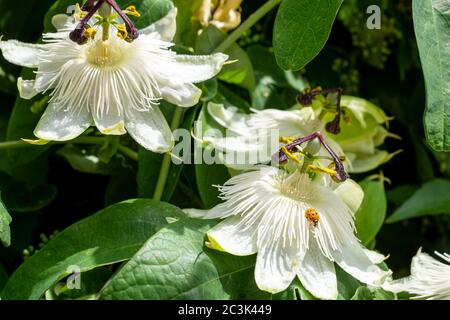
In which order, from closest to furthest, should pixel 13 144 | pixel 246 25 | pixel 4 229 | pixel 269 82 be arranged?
pixel 4 229 → pixel 13 144 → pixel 246 25 → pixel 269 82

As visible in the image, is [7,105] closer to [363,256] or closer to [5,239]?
[5,239]

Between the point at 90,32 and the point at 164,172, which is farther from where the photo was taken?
the point at 164,172

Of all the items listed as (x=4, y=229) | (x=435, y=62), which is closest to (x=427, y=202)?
(x=435, y=62)

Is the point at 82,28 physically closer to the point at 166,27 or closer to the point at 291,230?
the point at 166,27

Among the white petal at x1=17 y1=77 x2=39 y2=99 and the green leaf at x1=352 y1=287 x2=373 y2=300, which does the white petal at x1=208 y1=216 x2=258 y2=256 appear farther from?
the white petal at x1=17 y1=77 x2=39 y2=99

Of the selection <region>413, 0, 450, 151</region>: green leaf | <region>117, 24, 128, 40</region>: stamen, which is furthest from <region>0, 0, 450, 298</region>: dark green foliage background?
<region>413, 0, 450, 151</region>: green leaf

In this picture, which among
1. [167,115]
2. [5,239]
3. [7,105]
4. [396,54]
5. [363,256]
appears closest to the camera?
[5,239]
